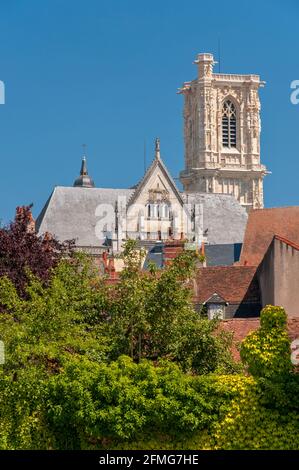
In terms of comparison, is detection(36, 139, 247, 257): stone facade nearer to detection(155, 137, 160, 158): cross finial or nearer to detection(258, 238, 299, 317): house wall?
detection(155, 137, 160, 158): cross finial

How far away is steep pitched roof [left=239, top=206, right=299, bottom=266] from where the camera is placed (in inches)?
2594

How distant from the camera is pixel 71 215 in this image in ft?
394

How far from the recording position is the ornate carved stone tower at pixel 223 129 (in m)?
170

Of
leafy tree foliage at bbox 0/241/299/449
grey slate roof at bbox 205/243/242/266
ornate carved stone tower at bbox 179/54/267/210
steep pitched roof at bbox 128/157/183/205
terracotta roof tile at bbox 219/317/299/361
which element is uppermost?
ornate carved stone tower at bbox 179/54/267/210

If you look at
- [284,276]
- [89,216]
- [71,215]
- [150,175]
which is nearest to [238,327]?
[284,276]

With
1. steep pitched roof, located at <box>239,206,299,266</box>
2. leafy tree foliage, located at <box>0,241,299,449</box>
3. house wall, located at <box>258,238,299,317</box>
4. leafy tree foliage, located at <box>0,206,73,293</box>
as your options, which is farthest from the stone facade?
leafy tree foliage, located at <box>0,241,299,449</box>

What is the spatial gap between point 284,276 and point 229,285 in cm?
590

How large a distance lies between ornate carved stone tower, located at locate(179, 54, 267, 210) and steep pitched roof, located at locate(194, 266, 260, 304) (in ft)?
390

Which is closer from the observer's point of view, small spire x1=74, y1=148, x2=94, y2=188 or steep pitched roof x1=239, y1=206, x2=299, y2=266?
steep pitched roof x1=239, y1=206, x2=299, y2=266

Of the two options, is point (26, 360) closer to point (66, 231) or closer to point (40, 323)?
point (40, 323)

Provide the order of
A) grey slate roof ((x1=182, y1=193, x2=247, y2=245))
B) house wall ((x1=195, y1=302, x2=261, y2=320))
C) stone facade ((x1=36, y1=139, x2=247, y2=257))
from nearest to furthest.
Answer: house wall ((x1=195, y1=302, x2=261, y2=320))
stone facade ((x1=36, y1=139, x2=247, y2=257))
grey slate roof ((x1=182, y1=193, x2=247, y2=245))

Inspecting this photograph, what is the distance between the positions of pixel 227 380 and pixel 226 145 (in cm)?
14862

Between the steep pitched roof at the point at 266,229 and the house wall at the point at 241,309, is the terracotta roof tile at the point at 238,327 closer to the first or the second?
the house wall at the point at 241,309

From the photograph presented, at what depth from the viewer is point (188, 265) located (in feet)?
114
